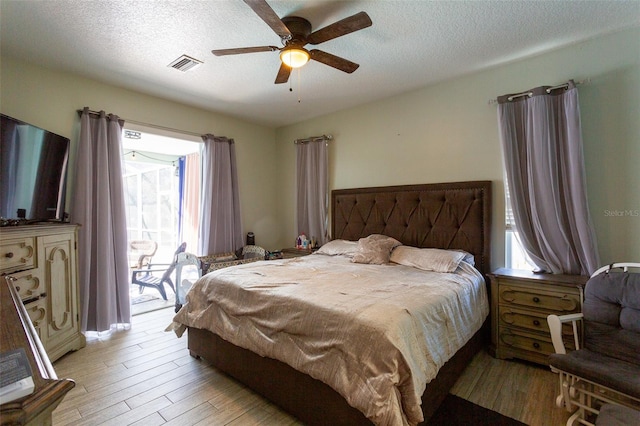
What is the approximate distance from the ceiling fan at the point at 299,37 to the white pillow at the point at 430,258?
1.82 m

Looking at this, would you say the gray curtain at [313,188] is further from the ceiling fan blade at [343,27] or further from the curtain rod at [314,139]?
the ceiling fan blade at [343,27]

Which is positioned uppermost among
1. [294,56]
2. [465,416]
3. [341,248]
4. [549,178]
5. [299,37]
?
[299,37]

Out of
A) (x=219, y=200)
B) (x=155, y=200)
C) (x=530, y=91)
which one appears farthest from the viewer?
(x=155, y=200)

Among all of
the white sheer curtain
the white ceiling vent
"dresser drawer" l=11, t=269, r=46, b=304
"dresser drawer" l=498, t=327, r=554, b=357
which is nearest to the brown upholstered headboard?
"dresser drawer" l=498, t=327, r=554, b=357

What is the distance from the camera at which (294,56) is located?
2115 mm

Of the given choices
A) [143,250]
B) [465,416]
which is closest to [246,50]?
[465,416]

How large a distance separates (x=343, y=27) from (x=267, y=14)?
472 millimetres

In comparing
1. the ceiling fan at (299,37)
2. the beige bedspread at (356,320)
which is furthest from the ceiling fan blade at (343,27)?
the beige bedspread at (356,320)

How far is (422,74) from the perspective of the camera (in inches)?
119

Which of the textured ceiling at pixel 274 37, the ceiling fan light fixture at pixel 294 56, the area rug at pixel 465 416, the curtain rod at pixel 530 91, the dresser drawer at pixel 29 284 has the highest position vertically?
the textured ceiling at pixel 274 37

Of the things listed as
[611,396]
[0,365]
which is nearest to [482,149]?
[611,396]

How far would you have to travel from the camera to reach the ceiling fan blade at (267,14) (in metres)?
1.59

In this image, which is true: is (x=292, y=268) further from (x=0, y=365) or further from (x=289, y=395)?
(x=0, y=365)

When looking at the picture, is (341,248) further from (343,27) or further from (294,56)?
(343,27)
